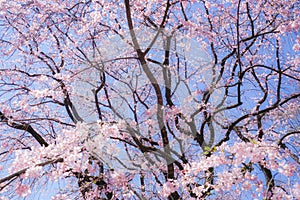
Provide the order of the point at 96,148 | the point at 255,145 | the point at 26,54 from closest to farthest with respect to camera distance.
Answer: the point at 255,145 → the point at 96,148 → the point at 26,54

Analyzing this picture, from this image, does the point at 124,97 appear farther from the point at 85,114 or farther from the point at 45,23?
the point at 45,23

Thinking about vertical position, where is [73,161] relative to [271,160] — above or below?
above

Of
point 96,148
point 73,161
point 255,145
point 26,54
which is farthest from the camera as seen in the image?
point 26,54

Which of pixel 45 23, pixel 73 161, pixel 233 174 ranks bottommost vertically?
pixel 233 174

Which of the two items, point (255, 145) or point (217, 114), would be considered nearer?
point (255, 145)

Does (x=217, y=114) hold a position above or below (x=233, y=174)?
above

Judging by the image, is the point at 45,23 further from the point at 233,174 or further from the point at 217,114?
the point at 233,174

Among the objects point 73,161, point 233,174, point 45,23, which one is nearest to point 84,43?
point 45,23

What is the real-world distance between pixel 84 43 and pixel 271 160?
4167 millimetres

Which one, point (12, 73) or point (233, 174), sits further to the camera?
point (12, 73)

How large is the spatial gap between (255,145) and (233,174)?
0.38m

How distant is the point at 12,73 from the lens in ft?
22.1

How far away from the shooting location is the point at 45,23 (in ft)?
21.1

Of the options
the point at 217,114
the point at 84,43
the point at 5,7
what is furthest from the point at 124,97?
the point at 5,7
